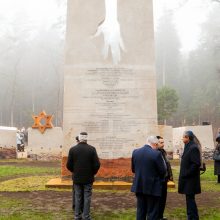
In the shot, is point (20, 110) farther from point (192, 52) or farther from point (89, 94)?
point (89, 94)

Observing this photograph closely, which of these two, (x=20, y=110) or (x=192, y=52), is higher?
(x=192, y=52)

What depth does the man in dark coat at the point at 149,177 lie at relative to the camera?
6465mm

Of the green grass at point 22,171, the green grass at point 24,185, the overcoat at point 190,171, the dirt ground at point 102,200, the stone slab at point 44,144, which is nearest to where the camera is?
the overcoat at point 190,171

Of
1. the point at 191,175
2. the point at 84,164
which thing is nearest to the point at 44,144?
the point at 84,164

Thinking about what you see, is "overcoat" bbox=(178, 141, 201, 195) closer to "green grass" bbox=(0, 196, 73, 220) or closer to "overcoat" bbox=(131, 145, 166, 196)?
"overcoat" bbox=(131, 145, 166, 196)

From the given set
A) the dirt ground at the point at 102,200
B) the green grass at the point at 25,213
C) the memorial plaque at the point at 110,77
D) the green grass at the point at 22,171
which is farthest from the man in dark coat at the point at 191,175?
the green grass at the point at 22,171

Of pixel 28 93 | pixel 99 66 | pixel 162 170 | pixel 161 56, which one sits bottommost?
pixel 162 170

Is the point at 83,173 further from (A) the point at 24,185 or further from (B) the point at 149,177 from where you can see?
(A) the point at 24,185

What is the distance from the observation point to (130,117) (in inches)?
468

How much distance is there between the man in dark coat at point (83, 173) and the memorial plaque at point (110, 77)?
4311 millimetres

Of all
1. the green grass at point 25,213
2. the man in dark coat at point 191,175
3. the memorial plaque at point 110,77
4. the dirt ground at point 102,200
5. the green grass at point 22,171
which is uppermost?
the memorial plaque at point 110,77

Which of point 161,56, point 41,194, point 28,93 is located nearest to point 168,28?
point 161,56

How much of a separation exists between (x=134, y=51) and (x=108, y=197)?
4327mm

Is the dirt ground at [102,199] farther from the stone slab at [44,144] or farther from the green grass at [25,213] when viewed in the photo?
the stone slab at [44,144]
